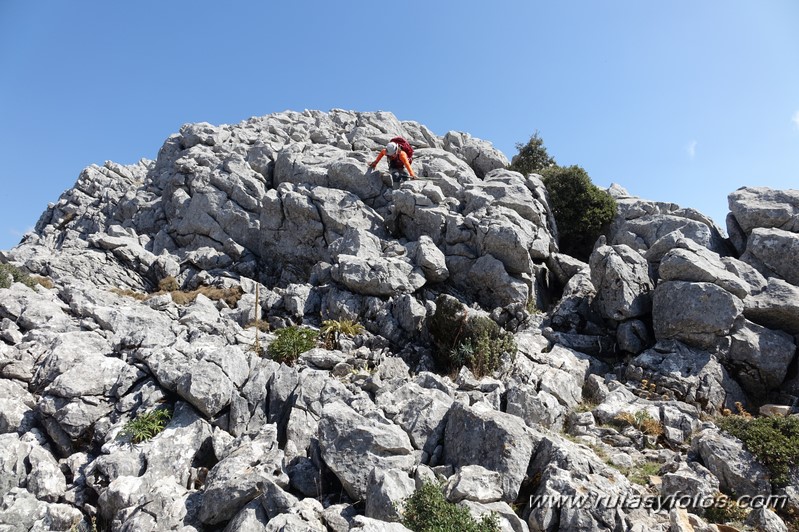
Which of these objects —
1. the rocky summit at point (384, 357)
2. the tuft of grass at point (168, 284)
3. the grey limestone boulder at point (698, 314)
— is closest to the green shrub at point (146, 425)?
the rocky summit at point (384, 357)

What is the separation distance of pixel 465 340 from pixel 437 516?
11.5m

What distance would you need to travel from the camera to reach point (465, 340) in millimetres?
19734

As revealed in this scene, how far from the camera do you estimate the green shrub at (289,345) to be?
17.8 metres

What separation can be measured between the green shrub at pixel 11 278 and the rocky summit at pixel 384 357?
0.70ft

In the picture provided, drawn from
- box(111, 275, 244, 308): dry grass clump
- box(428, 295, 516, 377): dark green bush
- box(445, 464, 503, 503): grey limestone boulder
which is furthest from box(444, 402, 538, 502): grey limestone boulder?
box(111, 275, 244, 308): dry grass clump

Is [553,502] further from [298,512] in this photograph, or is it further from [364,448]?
[298,512]

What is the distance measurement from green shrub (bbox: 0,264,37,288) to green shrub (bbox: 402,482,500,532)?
69.2 ft

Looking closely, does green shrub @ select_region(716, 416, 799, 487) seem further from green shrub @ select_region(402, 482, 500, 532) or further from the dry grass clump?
the dry grass clump

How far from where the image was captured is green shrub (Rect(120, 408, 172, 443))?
11875 mm

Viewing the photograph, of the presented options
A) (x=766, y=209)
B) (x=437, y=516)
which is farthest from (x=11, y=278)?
(x=766, y=209)

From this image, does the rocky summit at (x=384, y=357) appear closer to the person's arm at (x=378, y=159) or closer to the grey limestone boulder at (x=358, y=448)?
the grey limestone boulder at (x=358, y=448)

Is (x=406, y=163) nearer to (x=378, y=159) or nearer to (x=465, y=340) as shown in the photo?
(x=378, y=159)

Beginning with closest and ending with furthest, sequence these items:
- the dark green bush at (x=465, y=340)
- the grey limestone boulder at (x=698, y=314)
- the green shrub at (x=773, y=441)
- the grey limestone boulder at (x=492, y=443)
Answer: the grey limestone boulder at (x=492, y=443), the green shrub at (x=773, y=441), the dark green bush at (x=465, y=340), the grey limestone boulder at (x=698, y=314)

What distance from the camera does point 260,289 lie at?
26.8m
